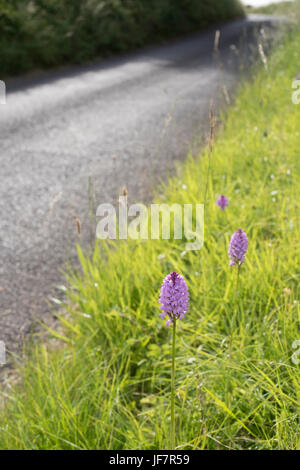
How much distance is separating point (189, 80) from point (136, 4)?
21.1 feet

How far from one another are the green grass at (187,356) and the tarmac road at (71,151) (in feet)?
1.33

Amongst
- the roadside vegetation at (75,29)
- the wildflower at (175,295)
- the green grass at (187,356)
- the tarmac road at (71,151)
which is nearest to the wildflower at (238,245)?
the green grass at (187,356)

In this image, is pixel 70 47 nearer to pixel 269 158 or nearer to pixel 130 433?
pixel 269 158

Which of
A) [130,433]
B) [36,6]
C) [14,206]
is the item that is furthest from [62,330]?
[36,6]

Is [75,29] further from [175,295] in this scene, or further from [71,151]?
[175,295]

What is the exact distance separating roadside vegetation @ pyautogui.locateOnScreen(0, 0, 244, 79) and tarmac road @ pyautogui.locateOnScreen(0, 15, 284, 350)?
0.57 meters

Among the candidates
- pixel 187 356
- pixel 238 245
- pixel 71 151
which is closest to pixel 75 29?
pixel 71 151

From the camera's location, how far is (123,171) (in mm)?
4391

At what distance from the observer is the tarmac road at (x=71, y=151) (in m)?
2.93

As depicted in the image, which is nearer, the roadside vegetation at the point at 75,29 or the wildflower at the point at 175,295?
the wildflower at the point at 175,295

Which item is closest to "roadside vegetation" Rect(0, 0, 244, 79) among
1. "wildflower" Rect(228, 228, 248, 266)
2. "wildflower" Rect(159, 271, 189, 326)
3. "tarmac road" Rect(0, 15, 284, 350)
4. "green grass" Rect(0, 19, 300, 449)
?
"tarmac road" Rect(0, 15, 284, 350)

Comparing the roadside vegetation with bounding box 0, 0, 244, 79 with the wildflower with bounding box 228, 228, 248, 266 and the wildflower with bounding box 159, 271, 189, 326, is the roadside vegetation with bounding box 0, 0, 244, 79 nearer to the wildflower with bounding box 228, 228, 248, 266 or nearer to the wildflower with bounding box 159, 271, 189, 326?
the wildflower with bounding box 228, 228, 248, 266

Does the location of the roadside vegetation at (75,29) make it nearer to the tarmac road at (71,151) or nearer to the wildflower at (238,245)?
the tarmac road at (71,151)

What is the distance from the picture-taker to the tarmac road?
2.93 metres
